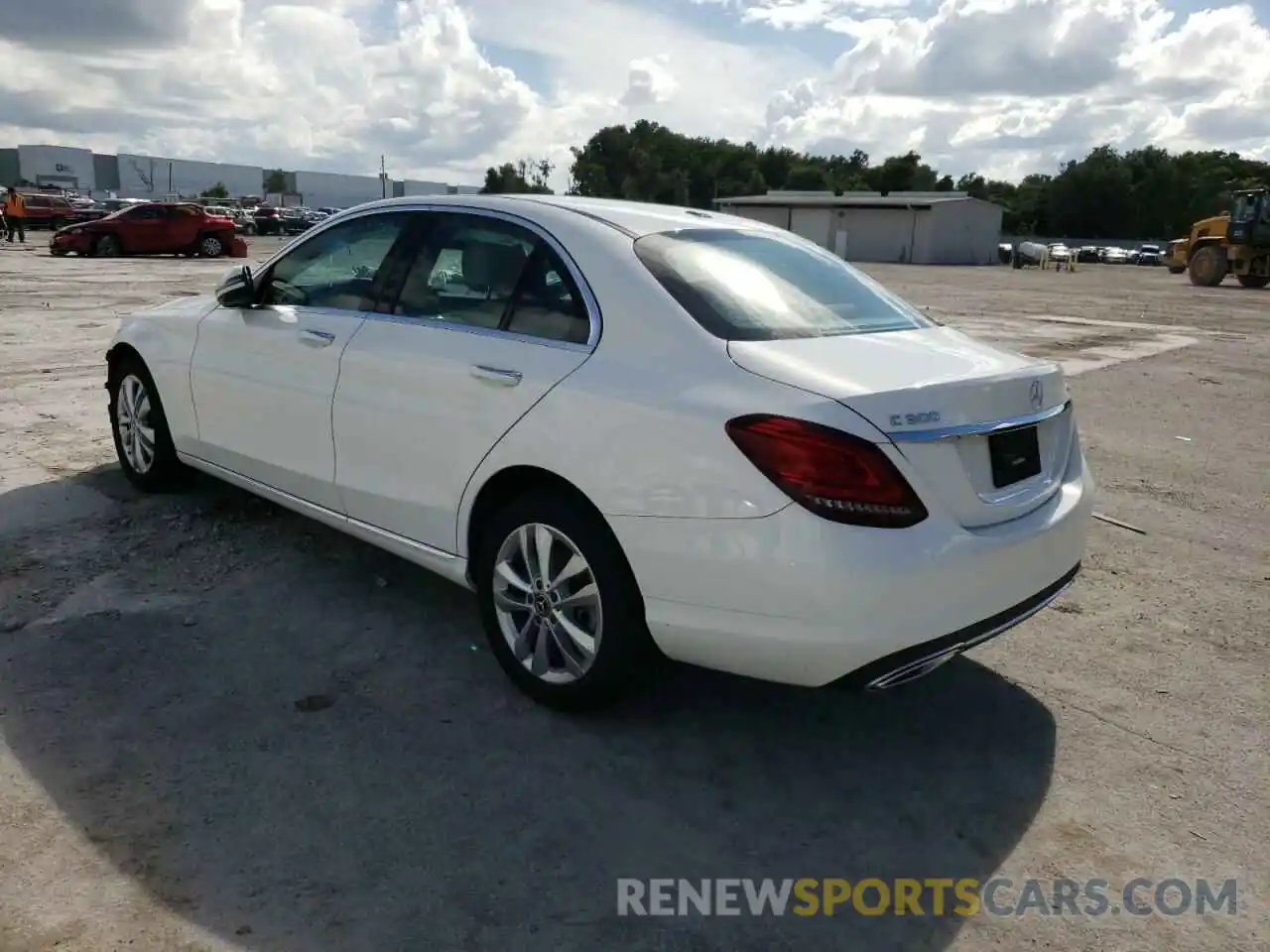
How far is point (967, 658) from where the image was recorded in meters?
3.95

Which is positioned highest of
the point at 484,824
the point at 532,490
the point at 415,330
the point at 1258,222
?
the point at 1258,222

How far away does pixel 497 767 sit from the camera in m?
3.07

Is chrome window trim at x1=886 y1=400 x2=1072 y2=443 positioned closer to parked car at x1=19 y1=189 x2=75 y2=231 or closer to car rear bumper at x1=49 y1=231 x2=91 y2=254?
car rear bumper at x1=49 y1=231 x2=91 y2=254

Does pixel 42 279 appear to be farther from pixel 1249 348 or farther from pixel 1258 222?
pixel 1258 222

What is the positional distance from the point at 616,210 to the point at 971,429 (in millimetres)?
1616

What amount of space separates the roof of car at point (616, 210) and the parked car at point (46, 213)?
47.2m

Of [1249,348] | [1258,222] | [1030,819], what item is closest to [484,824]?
[1030,819]

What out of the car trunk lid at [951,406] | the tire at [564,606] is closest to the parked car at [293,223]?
the tire at [564,606]

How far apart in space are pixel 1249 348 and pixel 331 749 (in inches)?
631

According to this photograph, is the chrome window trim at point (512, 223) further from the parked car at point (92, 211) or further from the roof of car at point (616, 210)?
the parked car at point (92, 211)

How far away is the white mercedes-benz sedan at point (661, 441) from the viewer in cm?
272

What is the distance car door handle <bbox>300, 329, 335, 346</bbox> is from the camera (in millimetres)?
4086

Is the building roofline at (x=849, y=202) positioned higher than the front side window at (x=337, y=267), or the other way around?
the building roofline at (x=849, y=202)

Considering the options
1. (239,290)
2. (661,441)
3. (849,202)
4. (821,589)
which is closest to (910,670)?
(821,589)
